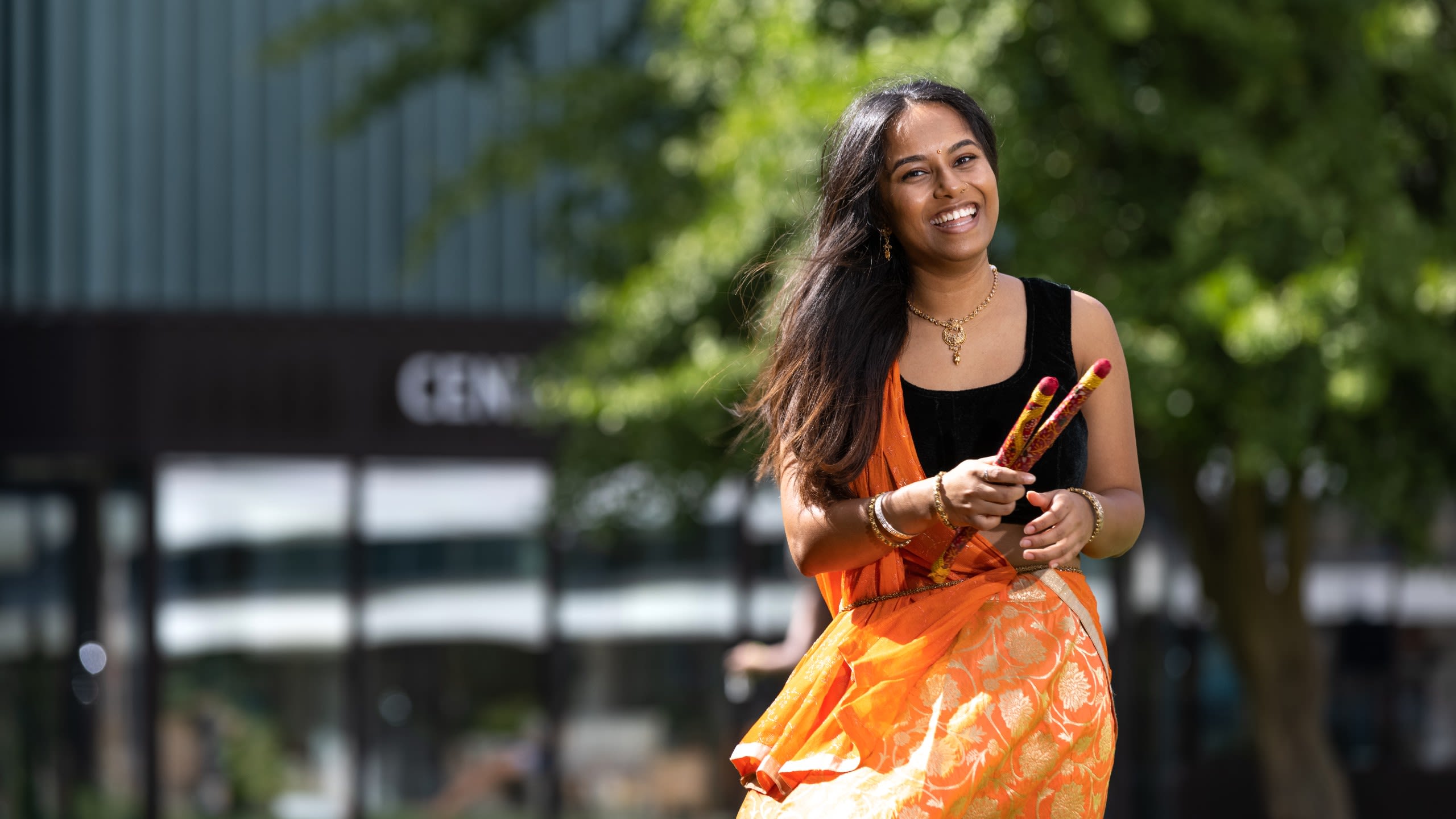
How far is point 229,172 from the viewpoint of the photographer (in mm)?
10461

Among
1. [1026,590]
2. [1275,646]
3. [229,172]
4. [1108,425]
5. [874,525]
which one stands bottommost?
[1275,646]

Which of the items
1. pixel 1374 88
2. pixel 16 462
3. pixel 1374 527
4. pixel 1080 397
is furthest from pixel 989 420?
pixel 16 462

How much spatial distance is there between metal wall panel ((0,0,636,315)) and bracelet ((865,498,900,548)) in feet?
26.8

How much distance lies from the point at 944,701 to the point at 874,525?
26 cm

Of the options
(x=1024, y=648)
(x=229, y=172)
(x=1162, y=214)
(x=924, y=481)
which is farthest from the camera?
(x=229, y=172)

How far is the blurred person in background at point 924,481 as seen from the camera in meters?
2.21

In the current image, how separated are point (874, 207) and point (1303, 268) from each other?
12.6 feet

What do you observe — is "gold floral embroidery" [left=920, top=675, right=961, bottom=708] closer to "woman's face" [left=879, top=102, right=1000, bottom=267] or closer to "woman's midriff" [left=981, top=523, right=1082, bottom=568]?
"woman's midriff" [left=981, top=523, right=1082, bottom=568]

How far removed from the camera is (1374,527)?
22.7 feet

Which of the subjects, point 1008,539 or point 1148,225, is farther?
point 1148,225

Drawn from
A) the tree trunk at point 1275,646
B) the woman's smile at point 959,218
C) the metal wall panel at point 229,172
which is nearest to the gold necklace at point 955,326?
the woman's smile at point 959,218

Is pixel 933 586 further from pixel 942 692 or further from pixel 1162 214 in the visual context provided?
pixel 1162 214

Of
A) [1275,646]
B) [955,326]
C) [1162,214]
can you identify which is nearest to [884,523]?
[955,326]

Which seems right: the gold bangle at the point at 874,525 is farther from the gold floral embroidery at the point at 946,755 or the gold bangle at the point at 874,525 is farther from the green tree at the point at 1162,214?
the green tree at the point at 1162,214
